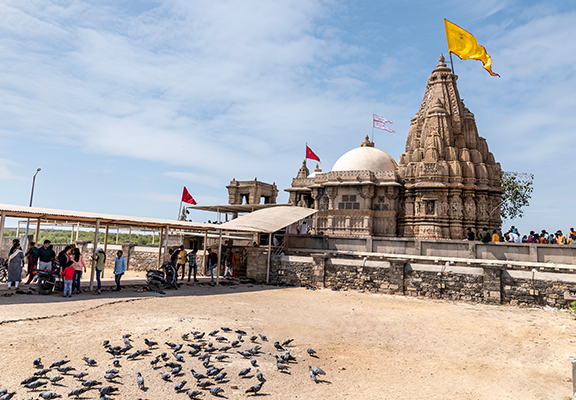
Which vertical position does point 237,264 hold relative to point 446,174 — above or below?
below

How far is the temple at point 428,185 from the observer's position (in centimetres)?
2820

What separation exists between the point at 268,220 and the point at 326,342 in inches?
483

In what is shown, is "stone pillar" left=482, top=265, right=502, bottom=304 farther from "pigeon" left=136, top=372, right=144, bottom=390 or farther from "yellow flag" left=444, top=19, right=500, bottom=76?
"yellow flag" left=444, top=19, right=500, bottom=76

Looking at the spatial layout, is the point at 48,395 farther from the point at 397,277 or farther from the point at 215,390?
the point at 397,277

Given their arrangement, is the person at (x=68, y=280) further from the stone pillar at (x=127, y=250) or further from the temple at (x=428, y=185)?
the temple at (x=428, y=185)

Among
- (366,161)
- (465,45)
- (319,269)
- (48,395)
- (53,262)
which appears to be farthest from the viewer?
(366,161)

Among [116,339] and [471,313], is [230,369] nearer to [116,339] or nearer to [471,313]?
[116,339]

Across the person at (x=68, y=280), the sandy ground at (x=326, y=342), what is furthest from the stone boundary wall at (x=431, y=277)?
the person at (x=68, y=280)

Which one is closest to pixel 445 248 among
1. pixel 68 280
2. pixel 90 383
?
pixel 68 280

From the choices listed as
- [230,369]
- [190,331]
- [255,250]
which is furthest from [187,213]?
[230,369]

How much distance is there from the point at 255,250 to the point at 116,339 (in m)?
13.1

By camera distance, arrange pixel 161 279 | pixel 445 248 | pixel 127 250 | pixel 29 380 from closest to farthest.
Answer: pixel 29 380
pixel 161 279
pixel 445 248
pixel 127 250

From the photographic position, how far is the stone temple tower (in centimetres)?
2811

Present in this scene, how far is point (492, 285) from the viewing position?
53.2ft
